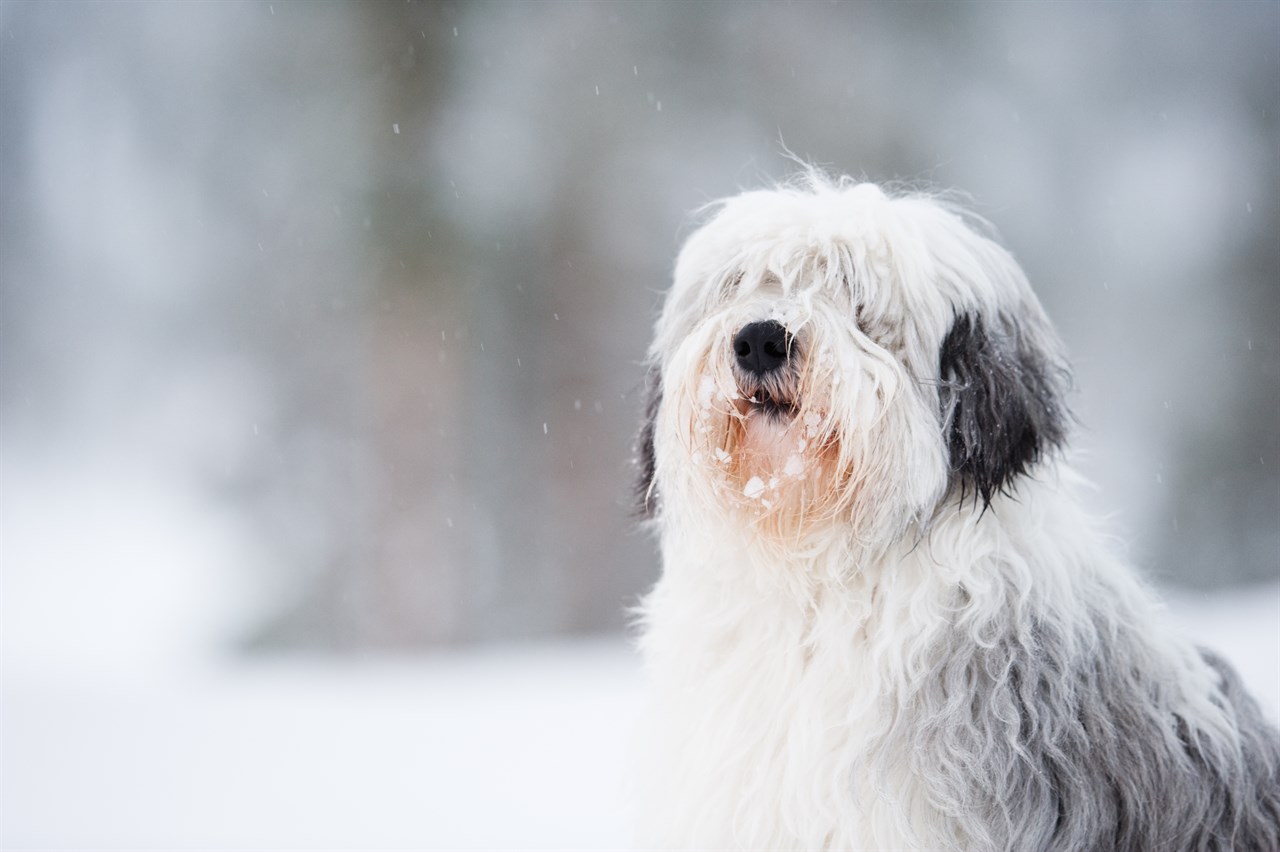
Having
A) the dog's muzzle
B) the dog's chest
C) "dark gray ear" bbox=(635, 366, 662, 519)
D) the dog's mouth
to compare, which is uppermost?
→ the dog's muzzle

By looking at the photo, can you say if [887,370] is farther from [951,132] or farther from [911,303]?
[951,132]

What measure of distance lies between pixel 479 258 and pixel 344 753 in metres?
5.54

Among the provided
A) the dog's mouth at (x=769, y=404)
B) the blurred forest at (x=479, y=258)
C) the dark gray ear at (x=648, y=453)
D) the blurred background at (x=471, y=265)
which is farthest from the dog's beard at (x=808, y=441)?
the blurred forest at (x=479, y=258)

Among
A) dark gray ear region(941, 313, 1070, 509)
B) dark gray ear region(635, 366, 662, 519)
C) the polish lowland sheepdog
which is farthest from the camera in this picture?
dark gray ear region(635, 366, 662, 519)

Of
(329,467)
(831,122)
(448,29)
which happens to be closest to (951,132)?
(831,122)

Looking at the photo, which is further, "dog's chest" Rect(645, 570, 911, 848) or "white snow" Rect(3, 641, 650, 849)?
"white snow" Rect(3, 641, 650, 849)

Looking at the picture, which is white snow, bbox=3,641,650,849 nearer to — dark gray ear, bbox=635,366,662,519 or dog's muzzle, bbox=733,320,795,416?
dark gray ear, bbox=635,366,662,519

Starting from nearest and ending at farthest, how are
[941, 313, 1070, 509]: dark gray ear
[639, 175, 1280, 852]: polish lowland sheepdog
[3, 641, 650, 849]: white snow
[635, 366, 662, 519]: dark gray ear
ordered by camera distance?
[639, 175, 1280, 852]: polish lowland sheepdog < [941, 313, 1070, 509]: dark gray ear < [635, 366, 662, 519]: dark gray ear < [3, 641, 650, 849]: white snow

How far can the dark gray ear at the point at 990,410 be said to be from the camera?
2174 mm

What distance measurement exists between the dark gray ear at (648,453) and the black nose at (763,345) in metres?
0.45

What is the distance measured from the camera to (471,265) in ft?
29.2

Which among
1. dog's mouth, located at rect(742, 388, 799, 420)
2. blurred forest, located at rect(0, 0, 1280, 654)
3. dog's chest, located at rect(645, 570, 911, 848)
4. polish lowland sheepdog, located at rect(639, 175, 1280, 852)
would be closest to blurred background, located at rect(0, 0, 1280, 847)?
blurred forest, located at rect(0, 0, 1280, 654)

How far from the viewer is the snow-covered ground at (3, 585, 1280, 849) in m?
3.39

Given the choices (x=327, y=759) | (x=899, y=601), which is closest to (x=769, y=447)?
(x=899, y=601)
